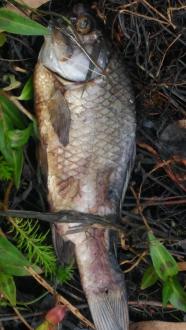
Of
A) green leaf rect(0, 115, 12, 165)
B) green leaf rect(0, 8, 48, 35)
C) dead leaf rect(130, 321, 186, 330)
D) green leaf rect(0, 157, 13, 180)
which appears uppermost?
green leaf rect(0, 8, 48, 35)

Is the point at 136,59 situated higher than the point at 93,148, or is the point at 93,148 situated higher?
the point at 136,59

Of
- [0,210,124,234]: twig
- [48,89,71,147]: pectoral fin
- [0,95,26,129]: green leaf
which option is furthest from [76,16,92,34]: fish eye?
[0,210,124,234]: twig

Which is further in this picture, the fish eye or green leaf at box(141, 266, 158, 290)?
green leaf at box(141, 266, 158, 290)

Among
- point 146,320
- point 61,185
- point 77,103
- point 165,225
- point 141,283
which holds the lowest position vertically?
point 146,320

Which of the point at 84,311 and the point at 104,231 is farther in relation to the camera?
the point at 84,311

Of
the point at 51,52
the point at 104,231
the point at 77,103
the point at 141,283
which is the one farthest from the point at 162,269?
the point at 51,52

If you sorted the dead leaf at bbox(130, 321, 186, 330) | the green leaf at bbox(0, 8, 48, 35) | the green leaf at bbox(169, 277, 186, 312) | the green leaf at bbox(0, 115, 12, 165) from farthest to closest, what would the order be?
the dead leaf at bbox(130, 321, 186, 330), the green leaf at bbox(169, 277, 186, 312), the green leaf at bbox(0, 115, 12, 165), the green leaf at bbox(0, 8, 48, 35)

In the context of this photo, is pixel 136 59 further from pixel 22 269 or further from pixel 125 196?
pixel 22 269

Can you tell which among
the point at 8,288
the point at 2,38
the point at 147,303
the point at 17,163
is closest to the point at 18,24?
the point at 2,38

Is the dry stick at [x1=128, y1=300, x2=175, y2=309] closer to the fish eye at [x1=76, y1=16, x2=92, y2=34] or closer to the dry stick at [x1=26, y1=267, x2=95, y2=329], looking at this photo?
the dry stick at [x1=26, y1=267, x2=95, y2=329]
